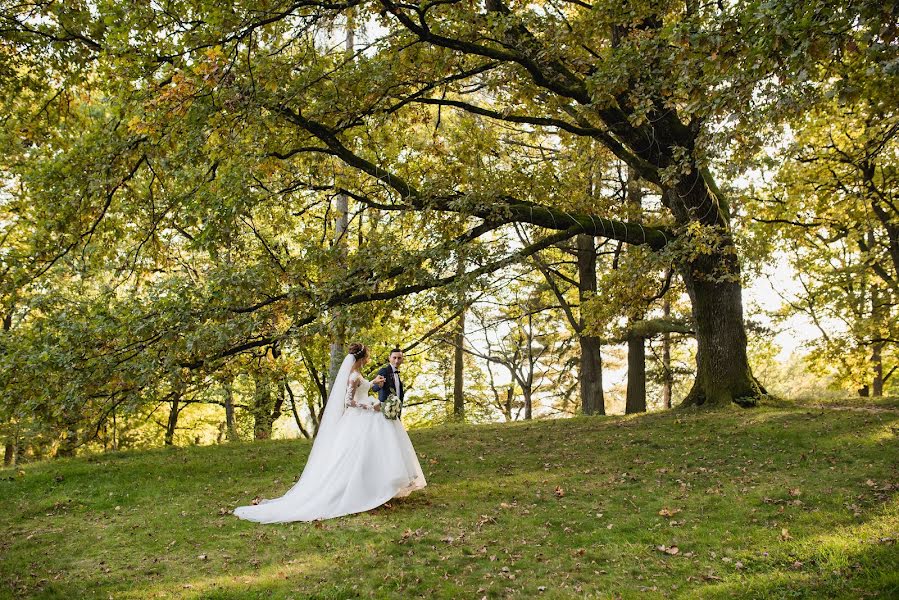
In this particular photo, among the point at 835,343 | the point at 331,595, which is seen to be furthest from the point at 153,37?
the point at 835,343

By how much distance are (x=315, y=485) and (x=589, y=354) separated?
12745 mm

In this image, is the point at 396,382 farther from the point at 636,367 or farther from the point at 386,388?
the point at 636,367

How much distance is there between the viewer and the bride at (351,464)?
375 inches

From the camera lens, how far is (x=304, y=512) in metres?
9.45

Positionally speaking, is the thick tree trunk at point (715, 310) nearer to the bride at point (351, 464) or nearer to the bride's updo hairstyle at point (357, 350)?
the bride's updo hairstyle at point (357, 350)

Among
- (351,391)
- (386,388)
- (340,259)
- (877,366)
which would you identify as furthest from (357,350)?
(877,366)

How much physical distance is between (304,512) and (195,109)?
5.95m

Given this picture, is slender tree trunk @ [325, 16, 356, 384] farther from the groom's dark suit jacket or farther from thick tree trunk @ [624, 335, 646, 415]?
thick tree trunk @ [624, 335, 646, 415]

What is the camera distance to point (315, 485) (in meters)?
9.86

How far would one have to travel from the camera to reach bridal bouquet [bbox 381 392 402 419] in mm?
10047

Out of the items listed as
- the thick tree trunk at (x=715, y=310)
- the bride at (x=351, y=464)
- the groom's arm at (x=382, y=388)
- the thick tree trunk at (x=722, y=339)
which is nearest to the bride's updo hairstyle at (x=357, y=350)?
the bride at (x=351, y=464)

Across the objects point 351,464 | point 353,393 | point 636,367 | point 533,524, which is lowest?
point 533,524

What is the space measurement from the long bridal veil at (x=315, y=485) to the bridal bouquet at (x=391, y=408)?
76 cm

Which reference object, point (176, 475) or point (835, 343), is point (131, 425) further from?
point (835, 343)
